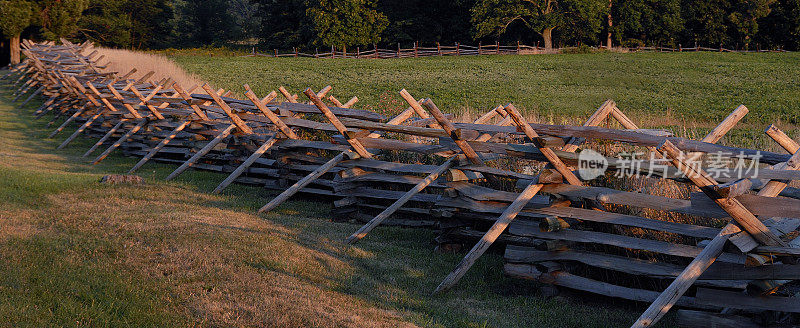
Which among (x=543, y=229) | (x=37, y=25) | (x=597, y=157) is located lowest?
(x=543, y=229)

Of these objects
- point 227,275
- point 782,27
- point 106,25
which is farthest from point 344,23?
point 227,275

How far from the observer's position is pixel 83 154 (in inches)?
580

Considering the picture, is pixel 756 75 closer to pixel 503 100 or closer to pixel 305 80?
pixel 503 100

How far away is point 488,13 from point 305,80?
22.3 m

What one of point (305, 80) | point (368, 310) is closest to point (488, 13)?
point (305, 80)

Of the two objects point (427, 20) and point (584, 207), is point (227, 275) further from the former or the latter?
point (427, 20)

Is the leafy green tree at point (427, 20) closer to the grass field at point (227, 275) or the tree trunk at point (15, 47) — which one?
the tree trunk at point (15, 47)

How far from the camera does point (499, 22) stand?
164 feet

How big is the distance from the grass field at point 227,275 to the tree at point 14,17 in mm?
31588

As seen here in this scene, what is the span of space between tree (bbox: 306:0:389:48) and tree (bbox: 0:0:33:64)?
68.0ft

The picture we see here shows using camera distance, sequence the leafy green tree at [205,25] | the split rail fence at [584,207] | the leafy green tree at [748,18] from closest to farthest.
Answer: the split rail fence at [584,207] → the leafy green tree at [748,18] → the leafy green tree at [205,25]

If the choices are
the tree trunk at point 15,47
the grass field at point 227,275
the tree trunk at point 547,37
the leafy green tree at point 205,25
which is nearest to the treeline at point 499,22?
the tree trunk at point 547,37

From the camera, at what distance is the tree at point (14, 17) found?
3559cm

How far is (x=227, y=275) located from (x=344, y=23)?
4837 cm
